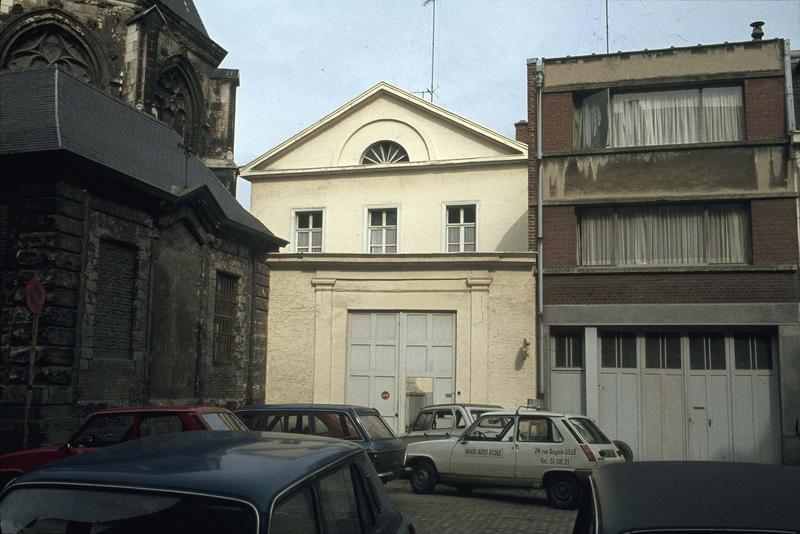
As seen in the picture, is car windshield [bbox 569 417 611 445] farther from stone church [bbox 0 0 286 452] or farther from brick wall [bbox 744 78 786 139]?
brick wall [bbox 744 78 786 139]

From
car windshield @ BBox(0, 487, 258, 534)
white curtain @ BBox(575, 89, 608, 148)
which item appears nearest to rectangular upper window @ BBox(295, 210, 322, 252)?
white curtain @ BBox(575, 89, 608, 148)

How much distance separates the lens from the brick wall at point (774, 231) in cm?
2025

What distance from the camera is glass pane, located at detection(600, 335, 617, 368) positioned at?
2117 centimetres

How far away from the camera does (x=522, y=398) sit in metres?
21.9

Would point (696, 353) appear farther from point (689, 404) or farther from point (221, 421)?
point (221, 421)

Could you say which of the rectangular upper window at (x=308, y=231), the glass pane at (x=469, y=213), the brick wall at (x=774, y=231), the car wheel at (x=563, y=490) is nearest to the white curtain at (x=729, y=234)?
the brick wall at (x=774, y=231)

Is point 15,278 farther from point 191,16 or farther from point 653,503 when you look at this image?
point 191,16

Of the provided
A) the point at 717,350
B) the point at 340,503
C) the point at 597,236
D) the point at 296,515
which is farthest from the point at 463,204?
the point at 296,515

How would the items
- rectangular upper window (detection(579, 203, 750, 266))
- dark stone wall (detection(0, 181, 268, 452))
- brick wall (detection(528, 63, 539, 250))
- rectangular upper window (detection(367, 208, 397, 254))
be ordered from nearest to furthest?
dark stone wall (detection(0, 181, 268, 452)), rectangular upper window (detection(579, 203, 750, 266)), brick wall (detection(528, 63, 539, 250)), rectangular upper window (detection(367, 208, 397, 254))

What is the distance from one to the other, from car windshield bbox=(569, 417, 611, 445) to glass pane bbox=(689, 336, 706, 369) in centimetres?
773

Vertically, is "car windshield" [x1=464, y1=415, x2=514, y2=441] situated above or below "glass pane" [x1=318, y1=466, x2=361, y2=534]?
below

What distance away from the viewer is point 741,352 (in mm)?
20469

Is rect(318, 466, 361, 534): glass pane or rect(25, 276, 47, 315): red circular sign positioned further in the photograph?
rect(25, 276, 47, 315): red circular sign

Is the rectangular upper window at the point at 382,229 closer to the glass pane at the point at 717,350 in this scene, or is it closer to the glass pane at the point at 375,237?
the glass pane at the point at 375,237
